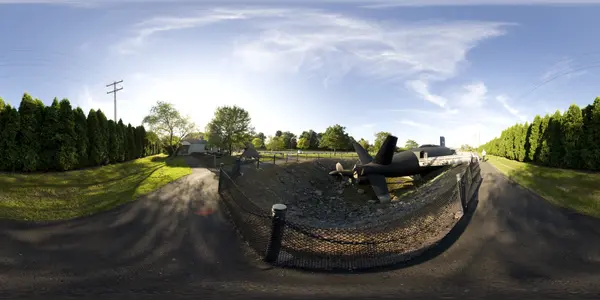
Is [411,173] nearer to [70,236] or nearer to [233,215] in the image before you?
[233,215]

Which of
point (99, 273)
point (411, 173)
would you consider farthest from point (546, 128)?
point (99, 273)

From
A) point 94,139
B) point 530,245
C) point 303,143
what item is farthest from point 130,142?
point 303,143

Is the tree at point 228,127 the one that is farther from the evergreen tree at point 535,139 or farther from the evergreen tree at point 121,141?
the evergreen tree at point 535,139

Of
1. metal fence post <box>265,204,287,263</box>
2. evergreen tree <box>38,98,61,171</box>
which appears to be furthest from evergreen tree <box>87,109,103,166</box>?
metal fence post <box>265,204,287,263</box>

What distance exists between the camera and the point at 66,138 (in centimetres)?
2053

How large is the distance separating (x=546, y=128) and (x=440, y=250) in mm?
31666

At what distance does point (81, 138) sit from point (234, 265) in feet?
79.7

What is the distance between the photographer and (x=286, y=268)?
239 inches

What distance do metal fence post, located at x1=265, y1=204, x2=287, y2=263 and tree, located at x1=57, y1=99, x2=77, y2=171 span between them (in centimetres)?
2228

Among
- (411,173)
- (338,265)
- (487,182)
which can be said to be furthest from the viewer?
(411,173)

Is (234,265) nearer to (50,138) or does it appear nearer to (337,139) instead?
(50,138)

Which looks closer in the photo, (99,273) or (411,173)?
(99,273)

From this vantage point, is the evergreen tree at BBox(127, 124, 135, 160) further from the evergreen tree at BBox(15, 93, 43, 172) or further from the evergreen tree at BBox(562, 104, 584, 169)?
the evergreen tree at BBox(562, 104, 584, 169)

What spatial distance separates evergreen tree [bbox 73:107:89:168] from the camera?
21891 millimetres
